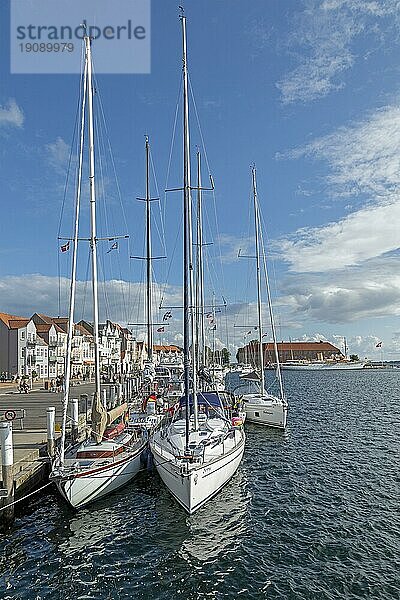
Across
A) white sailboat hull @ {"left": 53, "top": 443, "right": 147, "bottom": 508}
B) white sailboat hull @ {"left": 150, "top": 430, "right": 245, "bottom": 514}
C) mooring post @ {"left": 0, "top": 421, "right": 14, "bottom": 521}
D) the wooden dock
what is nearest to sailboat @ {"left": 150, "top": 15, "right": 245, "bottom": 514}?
white sailboat hull @ {"left": 150, "top": 430, "right": 245, "bottom": 514}

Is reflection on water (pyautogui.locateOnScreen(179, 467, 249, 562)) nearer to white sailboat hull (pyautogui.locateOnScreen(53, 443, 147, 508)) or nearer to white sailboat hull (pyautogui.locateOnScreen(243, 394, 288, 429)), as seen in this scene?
white sailboat hull (pyautogui.locateOnScreen(53, 443, 147, 508))

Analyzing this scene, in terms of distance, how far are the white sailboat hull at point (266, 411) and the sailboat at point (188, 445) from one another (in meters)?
11.5

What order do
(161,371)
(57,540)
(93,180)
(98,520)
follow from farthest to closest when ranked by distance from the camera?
(161,371), (93,180), (98,520), (57,540)

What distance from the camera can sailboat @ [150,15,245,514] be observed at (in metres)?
18.7

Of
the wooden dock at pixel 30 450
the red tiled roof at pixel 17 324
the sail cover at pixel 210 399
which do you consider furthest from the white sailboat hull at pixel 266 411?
the red tiled roof at pixel 17 324

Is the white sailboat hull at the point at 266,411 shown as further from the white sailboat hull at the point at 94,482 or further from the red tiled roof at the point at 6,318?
the red tiled roof at the point at 6,318

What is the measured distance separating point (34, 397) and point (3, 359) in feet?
131

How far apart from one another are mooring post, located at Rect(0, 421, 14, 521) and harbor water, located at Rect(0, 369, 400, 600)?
679 millimetres

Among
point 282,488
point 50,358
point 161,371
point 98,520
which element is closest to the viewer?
point 98,520

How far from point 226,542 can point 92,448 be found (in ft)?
23.1

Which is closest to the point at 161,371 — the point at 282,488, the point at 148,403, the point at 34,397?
the point at 34,397

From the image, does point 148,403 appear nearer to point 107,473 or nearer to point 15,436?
point 15,436

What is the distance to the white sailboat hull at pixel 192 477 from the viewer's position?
59.9 ft

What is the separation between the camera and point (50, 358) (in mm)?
99812
